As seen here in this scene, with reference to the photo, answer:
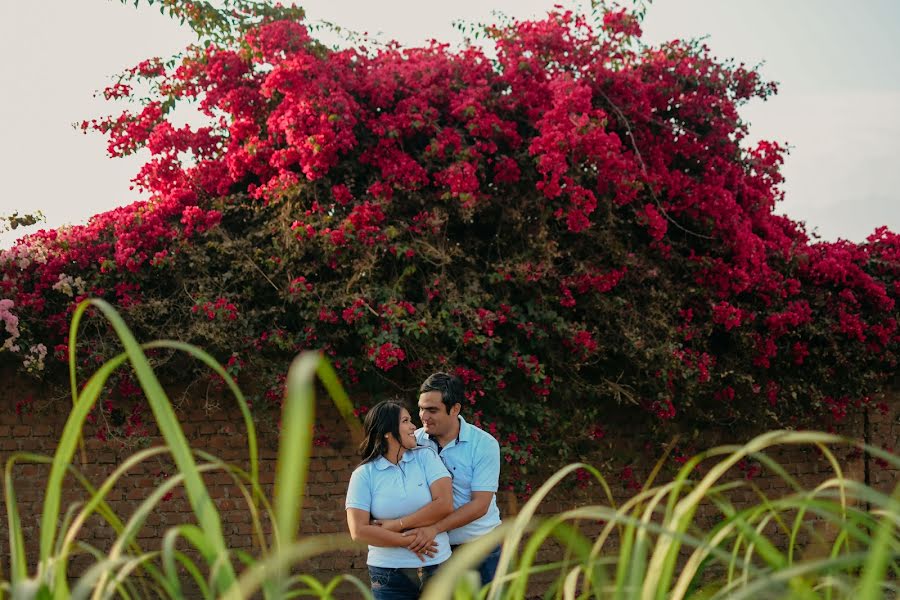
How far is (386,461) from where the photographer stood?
12.4ft

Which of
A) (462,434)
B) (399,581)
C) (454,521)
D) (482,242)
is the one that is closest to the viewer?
(399,581)

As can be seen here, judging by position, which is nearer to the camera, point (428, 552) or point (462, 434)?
point (428, 552)

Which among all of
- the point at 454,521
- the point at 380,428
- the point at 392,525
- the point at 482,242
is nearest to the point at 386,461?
the point at 380,428

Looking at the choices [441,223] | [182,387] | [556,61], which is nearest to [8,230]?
[182,387]

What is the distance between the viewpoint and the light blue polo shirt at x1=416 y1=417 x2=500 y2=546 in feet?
13.1

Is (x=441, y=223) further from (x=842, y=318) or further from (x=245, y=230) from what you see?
(x=842, y=318)

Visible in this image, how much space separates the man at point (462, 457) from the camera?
397cm

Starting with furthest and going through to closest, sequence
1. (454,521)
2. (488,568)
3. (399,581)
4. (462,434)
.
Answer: (462,434), (488,568), (454,521), (399,581)

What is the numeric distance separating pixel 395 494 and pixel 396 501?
0.09 feet

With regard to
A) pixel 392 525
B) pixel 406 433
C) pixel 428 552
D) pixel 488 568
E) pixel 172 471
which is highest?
pixel 406 433

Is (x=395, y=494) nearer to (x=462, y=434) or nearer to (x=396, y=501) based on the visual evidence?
(x=396, y=501)

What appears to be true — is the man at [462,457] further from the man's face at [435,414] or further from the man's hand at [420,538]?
the man's hand at [420,538]

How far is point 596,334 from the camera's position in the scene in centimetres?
706

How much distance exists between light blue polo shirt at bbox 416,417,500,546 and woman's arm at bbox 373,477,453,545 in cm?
22
